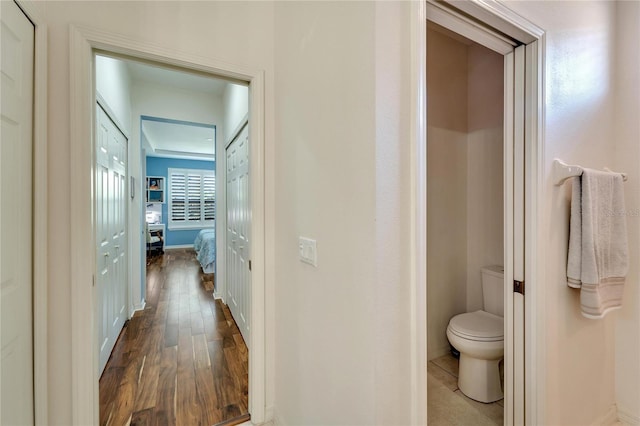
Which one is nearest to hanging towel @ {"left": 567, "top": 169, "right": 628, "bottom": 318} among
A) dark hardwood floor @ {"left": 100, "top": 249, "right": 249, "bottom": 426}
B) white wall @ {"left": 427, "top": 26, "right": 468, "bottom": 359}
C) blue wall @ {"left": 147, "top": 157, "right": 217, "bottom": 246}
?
white wall @ {"left": 427, "top": 26, "right": 468, "bottom": 359}

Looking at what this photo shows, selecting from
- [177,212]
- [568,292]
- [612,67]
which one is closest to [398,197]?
[568,292]

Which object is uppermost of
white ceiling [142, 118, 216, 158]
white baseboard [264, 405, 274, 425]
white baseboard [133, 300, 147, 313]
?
white ceiling [142, 118, 216, 158]

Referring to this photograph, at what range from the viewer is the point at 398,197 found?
0.93 metres

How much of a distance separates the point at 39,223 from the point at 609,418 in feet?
10.1

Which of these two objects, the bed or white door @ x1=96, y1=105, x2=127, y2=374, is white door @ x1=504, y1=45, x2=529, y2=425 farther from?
the bed

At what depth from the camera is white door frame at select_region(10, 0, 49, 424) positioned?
1172 millimetres

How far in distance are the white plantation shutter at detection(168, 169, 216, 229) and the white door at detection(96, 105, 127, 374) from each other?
5.38m

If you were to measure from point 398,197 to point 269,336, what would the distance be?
3.92 ft

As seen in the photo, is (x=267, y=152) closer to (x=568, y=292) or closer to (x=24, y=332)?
(x=24, y=332)

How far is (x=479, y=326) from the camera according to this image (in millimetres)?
1917

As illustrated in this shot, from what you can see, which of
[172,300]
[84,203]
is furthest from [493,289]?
[172,300]

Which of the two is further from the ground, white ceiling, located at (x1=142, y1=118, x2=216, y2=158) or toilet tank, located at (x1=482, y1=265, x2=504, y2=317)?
white ceiling, located at (x1=142, y1=118, x2=216, y2=158)

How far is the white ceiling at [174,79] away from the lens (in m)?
3.09

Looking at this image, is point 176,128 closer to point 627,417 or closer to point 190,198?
point 190,198
